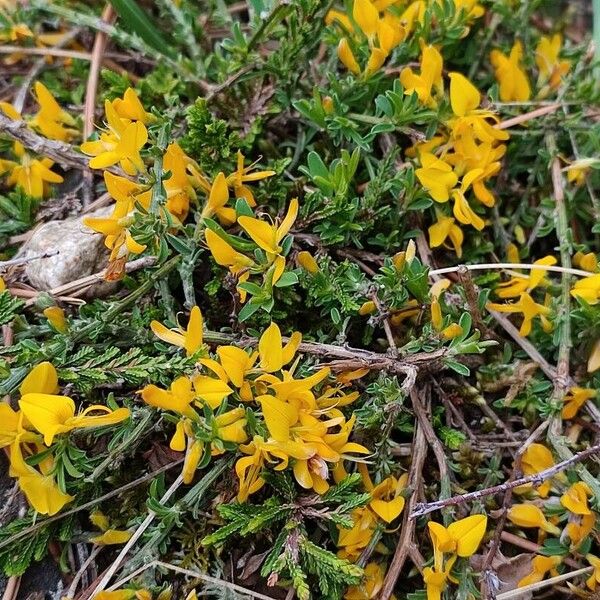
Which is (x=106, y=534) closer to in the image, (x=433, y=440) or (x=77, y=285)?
(x=77, y=285)

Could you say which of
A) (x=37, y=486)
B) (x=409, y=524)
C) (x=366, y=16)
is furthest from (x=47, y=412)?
(x=366, y=16)

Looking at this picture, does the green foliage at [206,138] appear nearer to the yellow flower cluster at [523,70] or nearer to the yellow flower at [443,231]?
the yellow flower at [443,231]

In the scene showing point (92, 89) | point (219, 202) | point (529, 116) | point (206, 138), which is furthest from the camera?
point (92, 89)

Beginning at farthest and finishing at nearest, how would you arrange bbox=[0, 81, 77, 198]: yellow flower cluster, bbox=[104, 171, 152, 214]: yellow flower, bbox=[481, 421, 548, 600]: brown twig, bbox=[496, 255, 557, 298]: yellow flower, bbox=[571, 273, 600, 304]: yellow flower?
bbox=[0, 81, 77, 198]: yellow flower cluster < bbox=[496, 255, 557, 298]: yellow flower < bbox=[571, 273, 600, 304]: yellow flower < bbox=[104, 171, 152, 214]: yellow flower < bbox=[481, 421, 548, 600]: brown twig

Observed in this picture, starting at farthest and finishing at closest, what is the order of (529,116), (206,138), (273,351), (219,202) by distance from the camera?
(529,116)
(206,138)
(219,202)
(273,351)

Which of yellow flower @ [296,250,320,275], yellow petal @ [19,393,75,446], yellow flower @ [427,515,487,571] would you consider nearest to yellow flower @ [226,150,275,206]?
yellow flower @ [296,250,320,275]

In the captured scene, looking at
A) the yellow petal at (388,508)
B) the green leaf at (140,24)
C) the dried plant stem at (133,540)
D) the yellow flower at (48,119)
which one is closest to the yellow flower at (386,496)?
the yellow petal at (388,508)

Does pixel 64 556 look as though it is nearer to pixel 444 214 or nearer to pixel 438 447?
pixel 438 447

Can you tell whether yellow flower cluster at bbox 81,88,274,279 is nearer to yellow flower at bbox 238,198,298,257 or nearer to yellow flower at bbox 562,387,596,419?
yellow flower at bbox 238,198,298,257
